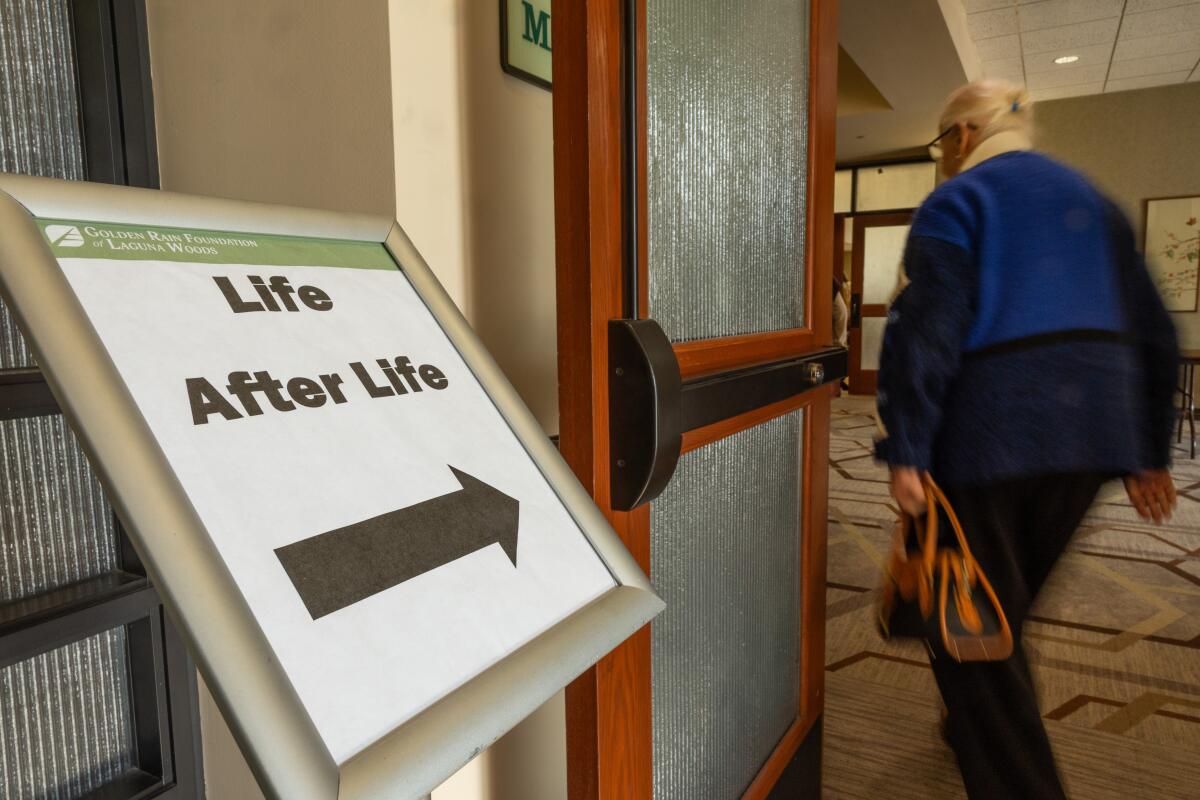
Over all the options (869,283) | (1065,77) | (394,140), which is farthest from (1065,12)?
(394,140)

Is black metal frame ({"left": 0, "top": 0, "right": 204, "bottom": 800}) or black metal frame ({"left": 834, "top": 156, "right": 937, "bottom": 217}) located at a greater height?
black metal frame ({"left": 834, "top": 156, "right": 937, "bottom": 217})

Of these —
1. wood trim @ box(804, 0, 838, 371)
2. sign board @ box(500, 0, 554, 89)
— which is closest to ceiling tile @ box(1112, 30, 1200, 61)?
wood trim @ box(804, 0, 838, 371)

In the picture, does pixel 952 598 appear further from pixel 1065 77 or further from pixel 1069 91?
pixel 1069 91

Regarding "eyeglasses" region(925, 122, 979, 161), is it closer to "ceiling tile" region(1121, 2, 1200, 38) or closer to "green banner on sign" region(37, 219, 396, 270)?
"green banner on sign" region(37, 219, 396, 270)

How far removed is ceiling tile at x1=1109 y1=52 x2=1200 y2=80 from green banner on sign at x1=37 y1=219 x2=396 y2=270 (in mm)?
7254

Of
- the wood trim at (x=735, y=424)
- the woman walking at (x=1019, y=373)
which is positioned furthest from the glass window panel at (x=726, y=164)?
the woman walking at (x=1019, y=373)

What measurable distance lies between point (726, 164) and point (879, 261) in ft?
27.3

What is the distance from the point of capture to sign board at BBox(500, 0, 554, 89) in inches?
38.4

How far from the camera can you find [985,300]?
1285 millimetres

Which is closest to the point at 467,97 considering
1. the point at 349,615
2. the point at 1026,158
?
the point at 349,615

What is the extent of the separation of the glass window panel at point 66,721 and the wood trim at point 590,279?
23.2 inches

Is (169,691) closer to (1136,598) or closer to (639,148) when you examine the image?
(639,148)

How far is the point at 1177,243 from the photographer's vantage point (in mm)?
6941

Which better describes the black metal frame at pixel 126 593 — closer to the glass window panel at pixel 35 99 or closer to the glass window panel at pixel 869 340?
the glass window panel at pixel 35 99
